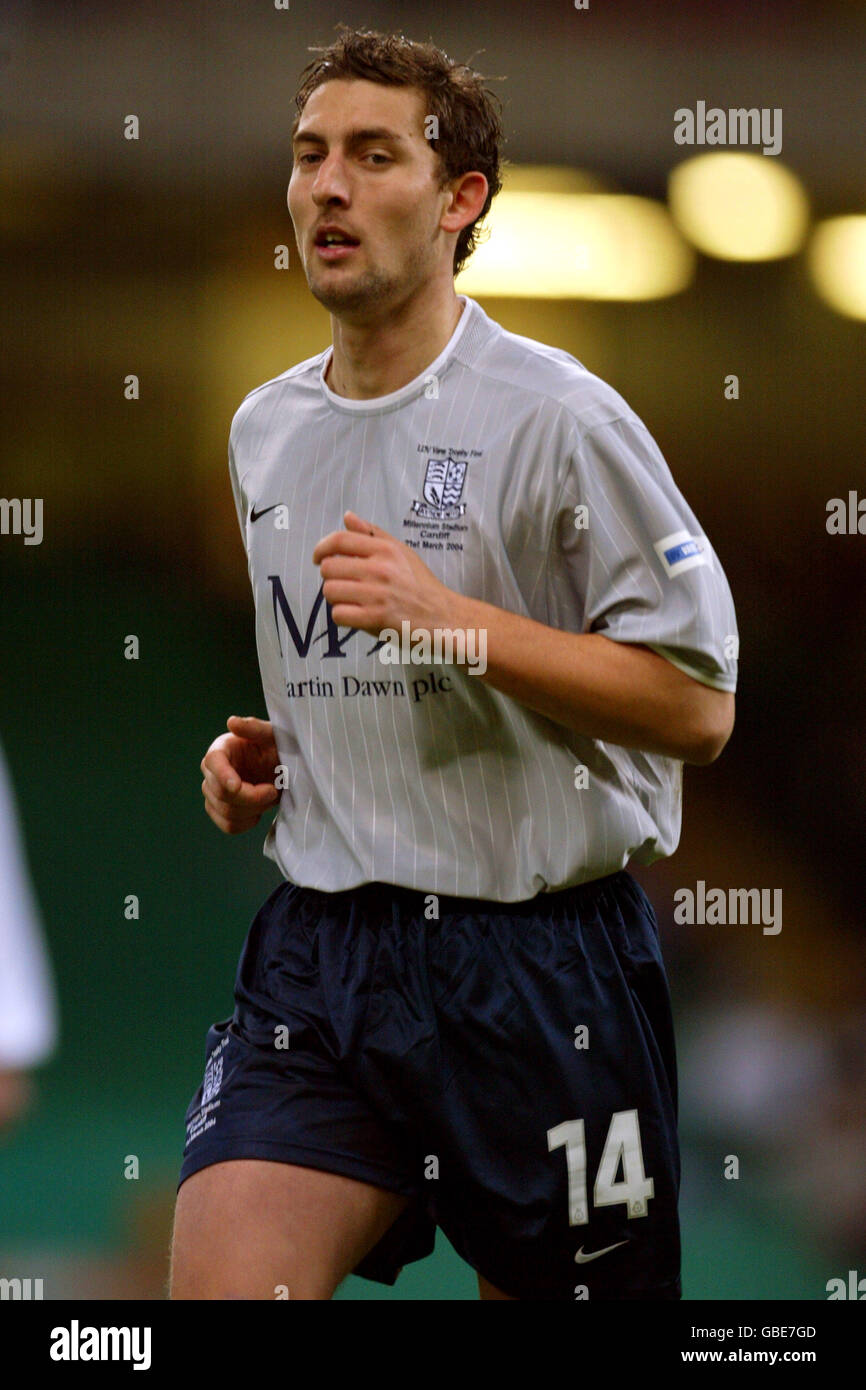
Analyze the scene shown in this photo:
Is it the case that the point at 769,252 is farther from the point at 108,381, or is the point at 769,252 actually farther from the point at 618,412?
the point at 618,412

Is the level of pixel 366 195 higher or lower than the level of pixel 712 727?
higher

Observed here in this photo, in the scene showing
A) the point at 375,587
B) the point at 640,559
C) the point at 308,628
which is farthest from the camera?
the point at 308,628

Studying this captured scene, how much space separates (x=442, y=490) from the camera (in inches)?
82.9

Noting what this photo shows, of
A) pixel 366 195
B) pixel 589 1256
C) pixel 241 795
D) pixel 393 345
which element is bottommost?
pixel 589 1256

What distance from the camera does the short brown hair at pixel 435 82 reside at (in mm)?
2191

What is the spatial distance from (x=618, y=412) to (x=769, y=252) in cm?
250

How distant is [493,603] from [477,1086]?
1.95 ft

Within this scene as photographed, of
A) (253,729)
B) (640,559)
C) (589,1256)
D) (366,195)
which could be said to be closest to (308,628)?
(253,729)

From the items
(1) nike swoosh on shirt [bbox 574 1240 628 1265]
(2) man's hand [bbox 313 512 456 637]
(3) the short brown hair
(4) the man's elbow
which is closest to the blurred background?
(3) the short brown hair

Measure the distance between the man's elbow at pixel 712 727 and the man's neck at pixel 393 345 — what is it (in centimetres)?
57

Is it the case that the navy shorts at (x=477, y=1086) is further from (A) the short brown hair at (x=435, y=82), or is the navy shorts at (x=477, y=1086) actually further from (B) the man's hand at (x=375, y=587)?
(A) the short brown hair at (x=435, y=82)

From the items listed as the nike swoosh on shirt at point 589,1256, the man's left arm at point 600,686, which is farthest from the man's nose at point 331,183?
the nike swoosh on shirt at point 589,1256

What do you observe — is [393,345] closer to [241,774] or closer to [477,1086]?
[241,774]

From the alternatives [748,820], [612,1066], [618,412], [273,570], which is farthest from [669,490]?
[748,820]
